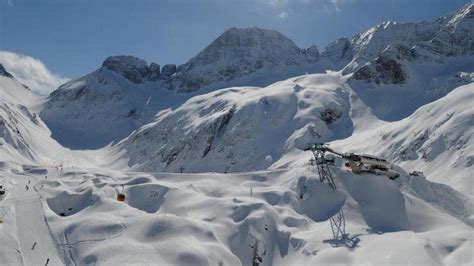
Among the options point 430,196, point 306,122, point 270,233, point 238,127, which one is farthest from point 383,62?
point 270,233

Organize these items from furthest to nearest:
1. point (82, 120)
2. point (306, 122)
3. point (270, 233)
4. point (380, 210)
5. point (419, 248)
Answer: point (82, 120) → point (306, 122) → point (380, 210) → point (270, 233) → point (419, 248)

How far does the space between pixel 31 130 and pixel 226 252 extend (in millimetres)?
Result: 117843

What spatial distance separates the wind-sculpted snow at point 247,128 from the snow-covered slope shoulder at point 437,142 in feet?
37.3

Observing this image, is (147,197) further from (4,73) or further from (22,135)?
(4,73)

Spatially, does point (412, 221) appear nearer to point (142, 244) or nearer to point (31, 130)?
point (142, 244)

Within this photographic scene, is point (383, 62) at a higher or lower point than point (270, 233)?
higher

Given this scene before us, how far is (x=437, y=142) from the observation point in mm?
74625

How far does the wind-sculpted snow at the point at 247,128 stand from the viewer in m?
99.2

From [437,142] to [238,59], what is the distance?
119353 millimetres

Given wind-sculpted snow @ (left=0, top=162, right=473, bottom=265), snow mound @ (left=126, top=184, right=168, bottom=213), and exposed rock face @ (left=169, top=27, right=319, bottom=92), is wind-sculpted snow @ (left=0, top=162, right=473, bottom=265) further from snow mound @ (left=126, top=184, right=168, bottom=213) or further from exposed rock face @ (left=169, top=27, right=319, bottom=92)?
exposed rock face @ (left=169, top=27, right=319, bottom=92)

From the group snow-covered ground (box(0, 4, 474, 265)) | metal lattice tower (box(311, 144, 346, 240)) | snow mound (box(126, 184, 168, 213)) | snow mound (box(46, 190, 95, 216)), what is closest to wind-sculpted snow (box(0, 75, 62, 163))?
snow-covered ground (box(0, 4, 474, 265))

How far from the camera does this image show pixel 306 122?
339ft

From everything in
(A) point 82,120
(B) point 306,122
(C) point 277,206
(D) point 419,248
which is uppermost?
(A) point 82,120

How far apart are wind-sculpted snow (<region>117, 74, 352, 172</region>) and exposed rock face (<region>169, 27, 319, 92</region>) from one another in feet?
149
